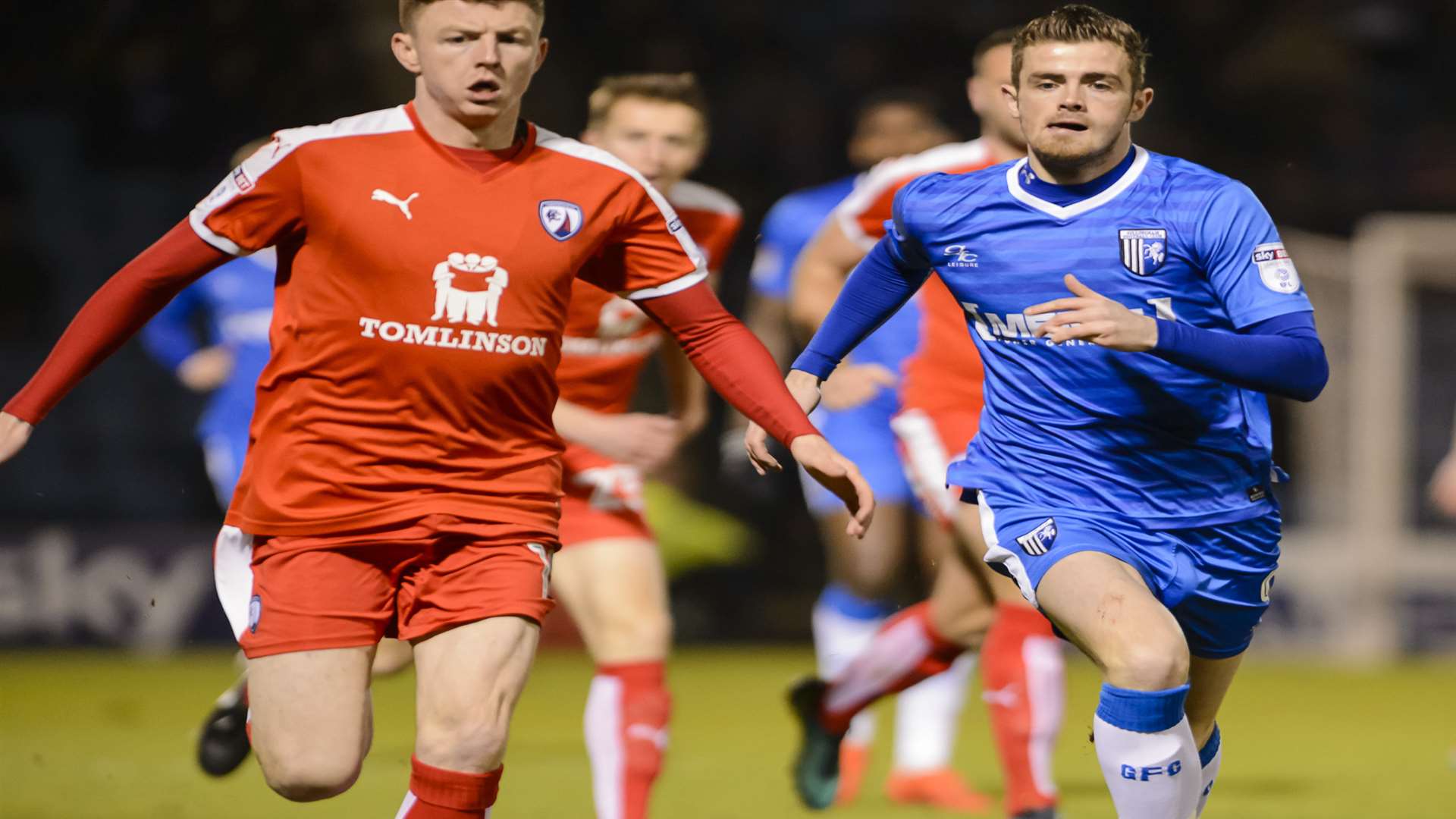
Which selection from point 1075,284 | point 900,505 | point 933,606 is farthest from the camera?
point 900,505

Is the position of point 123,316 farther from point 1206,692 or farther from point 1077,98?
point 1206,692

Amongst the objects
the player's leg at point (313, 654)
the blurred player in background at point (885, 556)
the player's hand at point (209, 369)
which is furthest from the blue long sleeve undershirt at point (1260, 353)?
the player's hand at point (209, 369)

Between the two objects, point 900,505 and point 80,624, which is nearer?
point 900,505

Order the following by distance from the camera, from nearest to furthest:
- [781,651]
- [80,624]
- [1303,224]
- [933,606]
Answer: [933,606] < [80,624] < [781,651] < [1303,224]

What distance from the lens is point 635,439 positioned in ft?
17.1

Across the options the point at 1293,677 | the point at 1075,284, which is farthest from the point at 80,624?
the point at 1075,284

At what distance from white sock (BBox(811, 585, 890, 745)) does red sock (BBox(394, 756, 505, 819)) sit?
3.43 meters

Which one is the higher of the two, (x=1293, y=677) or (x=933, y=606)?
(x=933, y=606)

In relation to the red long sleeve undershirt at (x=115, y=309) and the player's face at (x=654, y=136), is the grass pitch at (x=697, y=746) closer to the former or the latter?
the player's face at (x=654, y=136)

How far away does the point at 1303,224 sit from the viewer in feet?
44.9

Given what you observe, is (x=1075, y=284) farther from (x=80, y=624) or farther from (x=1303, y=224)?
(x=1303, y=224)

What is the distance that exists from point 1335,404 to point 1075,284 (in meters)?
9.60

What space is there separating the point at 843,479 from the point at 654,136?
5.61ft

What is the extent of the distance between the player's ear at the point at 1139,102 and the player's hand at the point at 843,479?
0.90 m
